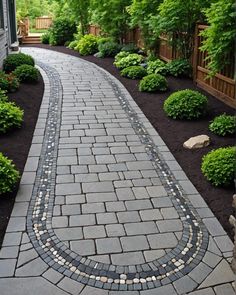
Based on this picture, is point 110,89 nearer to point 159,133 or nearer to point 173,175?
point 159,133

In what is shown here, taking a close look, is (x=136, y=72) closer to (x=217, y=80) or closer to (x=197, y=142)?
(x=217, y=80)

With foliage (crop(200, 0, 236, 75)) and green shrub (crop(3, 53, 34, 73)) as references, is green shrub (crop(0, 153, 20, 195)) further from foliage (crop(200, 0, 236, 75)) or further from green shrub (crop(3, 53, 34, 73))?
green shrub (crop(3, 53, 34, 73))

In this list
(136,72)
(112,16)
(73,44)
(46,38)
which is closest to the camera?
(136,72)

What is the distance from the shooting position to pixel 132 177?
5191 millimetres

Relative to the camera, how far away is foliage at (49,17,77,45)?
1978cm

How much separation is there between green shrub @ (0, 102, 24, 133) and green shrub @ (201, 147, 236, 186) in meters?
3.36

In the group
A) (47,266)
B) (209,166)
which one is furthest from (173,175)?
(47,266)

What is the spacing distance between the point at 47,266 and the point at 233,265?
5.33 ft

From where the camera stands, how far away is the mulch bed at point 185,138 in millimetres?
4543

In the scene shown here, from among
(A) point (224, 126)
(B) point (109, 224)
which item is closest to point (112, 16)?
(A) point (224, 126)

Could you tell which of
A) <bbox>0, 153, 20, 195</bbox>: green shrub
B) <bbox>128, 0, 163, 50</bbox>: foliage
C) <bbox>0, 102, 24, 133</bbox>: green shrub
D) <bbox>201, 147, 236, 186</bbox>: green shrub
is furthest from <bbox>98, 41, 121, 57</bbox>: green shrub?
<bbox>0, 153, 20, 195</bbox>: green shrub

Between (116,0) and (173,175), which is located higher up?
(116,0)

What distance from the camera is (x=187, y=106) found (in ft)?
23.2

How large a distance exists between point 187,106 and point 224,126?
0.98 metres
